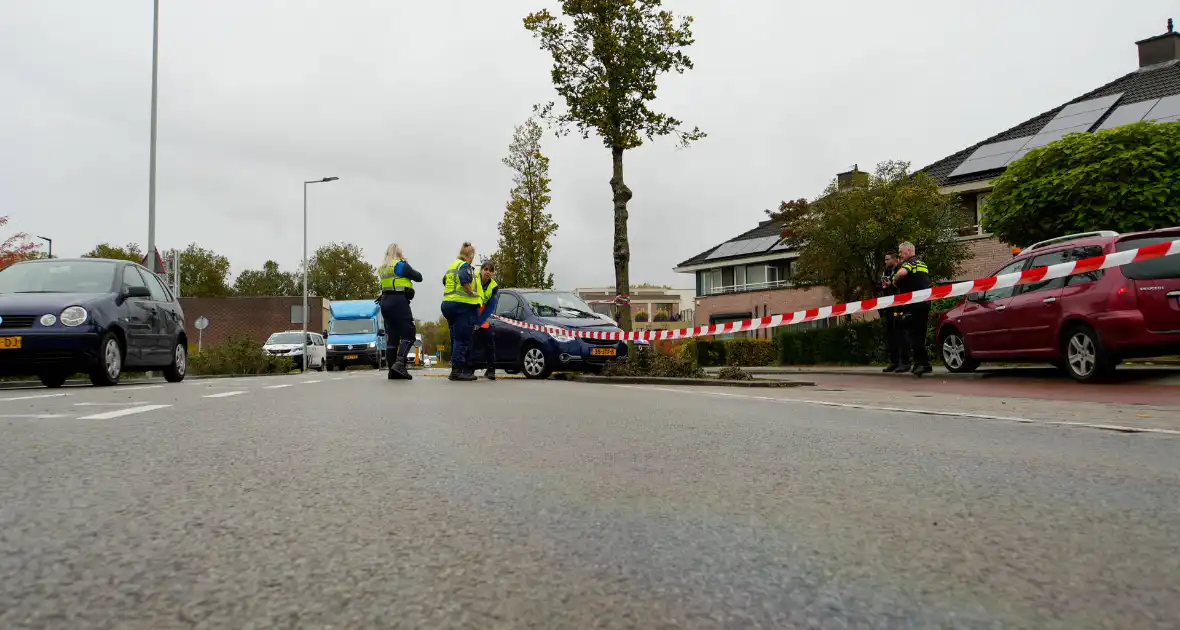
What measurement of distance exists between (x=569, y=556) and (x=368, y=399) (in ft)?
21.7

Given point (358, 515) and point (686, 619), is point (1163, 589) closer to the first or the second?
point (686, 619)

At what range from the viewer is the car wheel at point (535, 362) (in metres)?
16.1

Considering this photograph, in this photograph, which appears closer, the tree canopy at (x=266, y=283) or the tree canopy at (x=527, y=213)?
the tree canopy at (x=527, y=213)

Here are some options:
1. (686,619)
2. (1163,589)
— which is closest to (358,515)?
(686,619)

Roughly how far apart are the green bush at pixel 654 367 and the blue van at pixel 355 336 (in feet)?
70.5

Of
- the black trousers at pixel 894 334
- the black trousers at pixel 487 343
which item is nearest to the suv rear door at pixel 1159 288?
the black trousers at pixel 894 334

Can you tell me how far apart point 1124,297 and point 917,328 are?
14.1ft

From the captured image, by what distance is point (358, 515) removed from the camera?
297 cm

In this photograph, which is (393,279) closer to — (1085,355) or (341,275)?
(1085,355)

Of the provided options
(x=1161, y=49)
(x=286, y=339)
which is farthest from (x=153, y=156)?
(x=1161, y=49)

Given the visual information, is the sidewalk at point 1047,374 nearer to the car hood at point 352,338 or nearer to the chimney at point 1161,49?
the car hood at point 352,338

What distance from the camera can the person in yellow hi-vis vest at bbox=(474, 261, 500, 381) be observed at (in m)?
15.2

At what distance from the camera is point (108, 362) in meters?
12.0

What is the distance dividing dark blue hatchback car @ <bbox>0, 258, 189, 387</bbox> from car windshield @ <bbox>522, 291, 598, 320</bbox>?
19.4 ft
